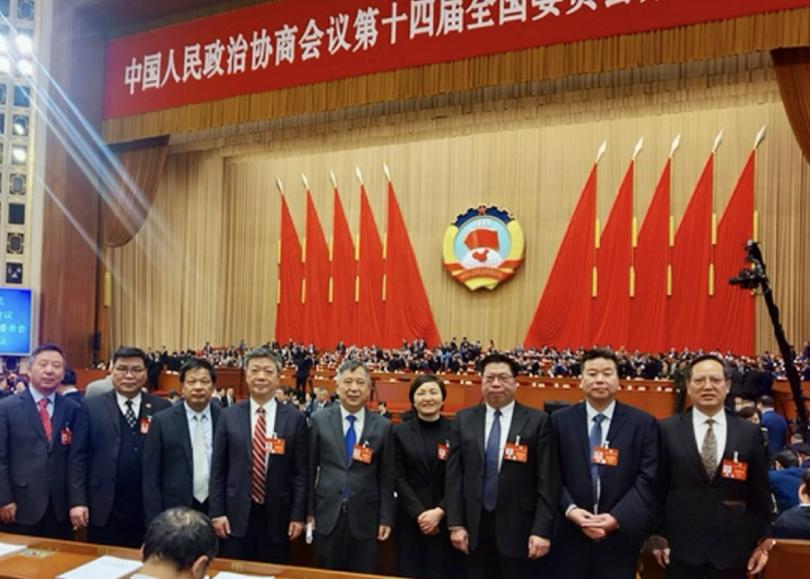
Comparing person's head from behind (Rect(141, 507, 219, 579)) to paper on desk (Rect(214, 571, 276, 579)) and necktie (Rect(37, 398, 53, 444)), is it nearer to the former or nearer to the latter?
paper on desk (Rect(214, 571, 276, 579))

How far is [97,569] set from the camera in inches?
72.6

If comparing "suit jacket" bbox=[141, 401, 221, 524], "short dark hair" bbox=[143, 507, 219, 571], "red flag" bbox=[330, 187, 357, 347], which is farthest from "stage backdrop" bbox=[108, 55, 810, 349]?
"short dark hair" bbox=[143, 507, 219, 571]

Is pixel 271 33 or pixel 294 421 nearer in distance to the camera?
pixel 294 421

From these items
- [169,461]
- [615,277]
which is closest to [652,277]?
[615,277]

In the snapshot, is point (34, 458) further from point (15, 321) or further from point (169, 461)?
point (15, 321)

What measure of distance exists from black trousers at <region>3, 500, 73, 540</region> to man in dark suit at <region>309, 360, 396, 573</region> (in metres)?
1.00

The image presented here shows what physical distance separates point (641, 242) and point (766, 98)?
9.27 feet

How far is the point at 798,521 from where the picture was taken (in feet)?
8.36

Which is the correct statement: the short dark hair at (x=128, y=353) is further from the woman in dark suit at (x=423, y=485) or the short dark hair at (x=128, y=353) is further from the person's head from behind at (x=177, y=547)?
the person's head from behind at (x=177, y=547)

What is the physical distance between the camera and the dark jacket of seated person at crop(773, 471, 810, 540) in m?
2.53

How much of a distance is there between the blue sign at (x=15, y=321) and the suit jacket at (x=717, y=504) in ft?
32.7

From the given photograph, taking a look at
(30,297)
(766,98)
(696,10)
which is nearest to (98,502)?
(696,10)

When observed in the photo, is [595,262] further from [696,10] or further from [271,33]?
[271,33]

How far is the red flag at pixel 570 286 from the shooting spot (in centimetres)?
1188
